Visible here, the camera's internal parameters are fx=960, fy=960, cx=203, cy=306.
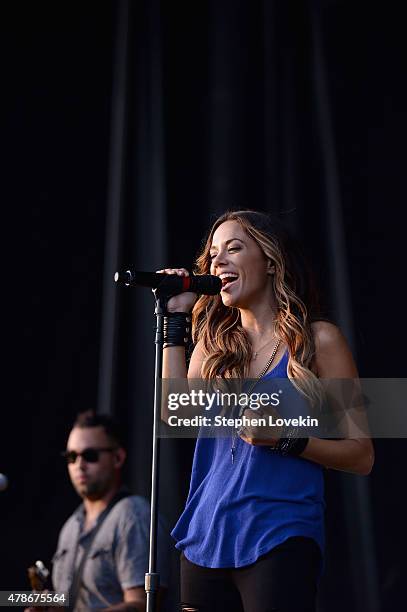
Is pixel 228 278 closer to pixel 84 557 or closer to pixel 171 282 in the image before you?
pixel 171 282

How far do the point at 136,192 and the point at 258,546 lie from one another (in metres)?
2.11

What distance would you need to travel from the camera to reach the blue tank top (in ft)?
6.33

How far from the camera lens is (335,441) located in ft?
6.70

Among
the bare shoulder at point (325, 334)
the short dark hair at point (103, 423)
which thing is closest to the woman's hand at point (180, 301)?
the bare shoulder at point (325, 334)

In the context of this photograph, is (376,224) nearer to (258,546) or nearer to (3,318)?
(3,318)

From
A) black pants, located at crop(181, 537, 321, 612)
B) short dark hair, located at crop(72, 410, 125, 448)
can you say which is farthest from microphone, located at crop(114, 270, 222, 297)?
short dark hair, located at crop(72, 410, 125, 448)

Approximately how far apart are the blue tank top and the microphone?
1.11 feet

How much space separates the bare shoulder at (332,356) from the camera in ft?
6.93

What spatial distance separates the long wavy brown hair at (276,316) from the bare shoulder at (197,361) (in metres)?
0.01

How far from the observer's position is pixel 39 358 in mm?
3715

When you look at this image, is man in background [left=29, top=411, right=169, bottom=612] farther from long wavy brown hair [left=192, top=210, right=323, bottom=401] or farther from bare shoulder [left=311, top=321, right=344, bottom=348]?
bare shoulder [left=311, top=321, right=344, bottom=348]

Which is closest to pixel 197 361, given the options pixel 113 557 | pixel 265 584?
pixel 265 584

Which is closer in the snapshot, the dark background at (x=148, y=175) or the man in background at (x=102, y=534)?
the man in background at (x=102, y=534)

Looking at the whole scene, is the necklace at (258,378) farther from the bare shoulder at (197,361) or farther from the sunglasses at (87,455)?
the sunglasses at (87,455)
